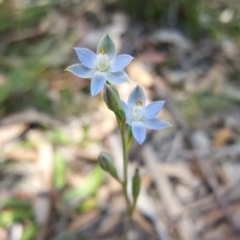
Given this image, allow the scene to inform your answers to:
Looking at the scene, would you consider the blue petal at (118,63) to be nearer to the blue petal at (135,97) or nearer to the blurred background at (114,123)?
the blue petal at (135,97)

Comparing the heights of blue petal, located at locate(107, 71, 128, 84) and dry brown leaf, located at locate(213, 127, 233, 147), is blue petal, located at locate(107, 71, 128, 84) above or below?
above

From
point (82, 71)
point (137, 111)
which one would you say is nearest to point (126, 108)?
point (137, 111)

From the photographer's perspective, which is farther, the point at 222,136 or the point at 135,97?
the point at 222,136

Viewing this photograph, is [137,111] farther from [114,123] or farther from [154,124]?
[114,123]

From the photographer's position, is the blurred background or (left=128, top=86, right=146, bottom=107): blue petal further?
the blurred background

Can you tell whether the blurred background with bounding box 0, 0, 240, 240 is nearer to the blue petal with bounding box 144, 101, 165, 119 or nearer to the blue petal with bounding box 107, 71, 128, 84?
the blue petal with bounding box 144, 101, 165, 119

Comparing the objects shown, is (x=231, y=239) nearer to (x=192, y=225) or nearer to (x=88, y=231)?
(x=192, y=225)

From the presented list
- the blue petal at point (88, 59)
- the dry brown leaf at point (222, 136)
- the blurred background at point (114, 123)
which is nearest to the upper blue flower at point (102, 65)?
the blue petal at point (88, 59)

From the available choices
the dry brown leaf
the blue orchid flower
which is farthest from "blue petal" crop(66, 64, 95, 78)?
the dry brown leaf
